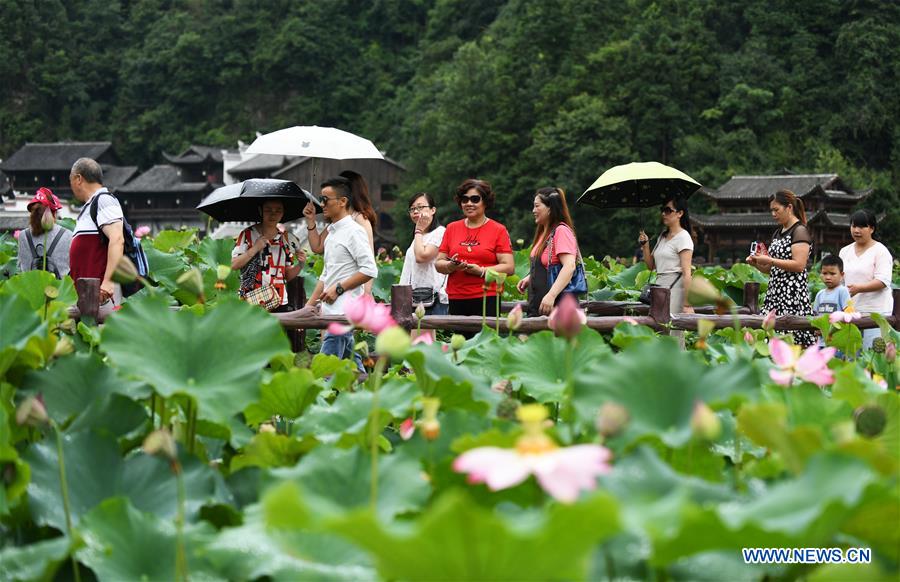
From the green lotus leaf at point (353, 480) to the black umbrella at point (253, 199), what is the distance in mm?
3571

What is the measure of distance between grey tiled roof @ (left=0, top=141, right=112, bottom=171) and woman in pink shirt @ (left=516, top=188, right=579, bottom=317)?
171ft

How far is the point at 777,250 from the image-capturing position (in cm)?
523

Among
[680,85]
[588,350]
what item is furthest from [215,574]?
[680,85]

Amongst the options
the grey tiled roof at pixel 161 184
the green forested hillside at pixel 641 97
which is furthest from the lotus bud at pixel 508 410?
the grey tiled roof at pixel 161 184

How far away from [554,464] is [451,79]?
39.4 m

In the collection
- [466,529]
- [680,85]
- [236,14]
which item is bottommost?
[466,529]

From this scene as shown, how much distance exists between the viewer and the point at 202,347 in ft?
4.43

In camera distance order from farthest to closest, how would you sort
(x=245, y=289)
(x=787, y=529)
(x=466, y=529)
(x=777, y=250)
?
(x=777, y=250)
(x=245, y=289)
(x=787, y=529)
(x=466, y=529)

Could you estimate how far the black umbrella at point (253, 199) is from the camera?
4625mm

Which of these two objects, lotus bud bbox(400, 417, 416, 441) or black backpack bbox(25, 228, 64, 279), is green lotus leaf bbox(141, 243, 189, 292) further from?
lotus bud bbox(400, 417, 416, 441)

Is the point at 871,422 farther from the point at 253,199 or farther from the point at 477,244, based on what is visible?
the point at 253,199

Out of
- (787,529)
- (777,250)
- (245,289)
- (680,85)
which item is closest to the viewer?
(787,529)

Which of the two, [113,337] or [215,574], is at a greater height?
[113,337]

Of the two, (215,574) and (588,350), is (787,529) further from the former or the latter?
(588,350)
